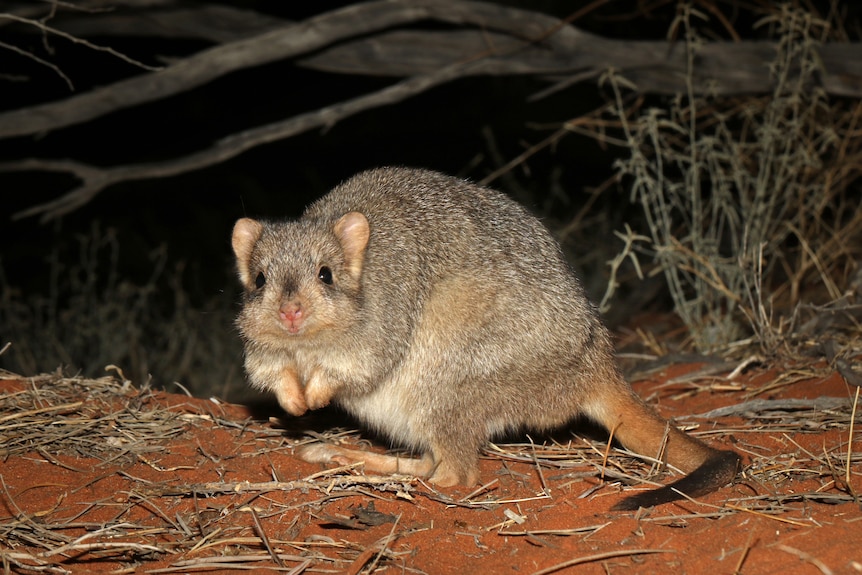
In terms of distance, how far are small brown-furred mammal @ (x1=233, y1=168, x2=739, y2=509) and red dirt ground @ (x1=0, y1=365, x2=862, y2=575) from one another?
272 mm

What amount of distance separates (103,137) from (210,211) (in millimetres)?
1765

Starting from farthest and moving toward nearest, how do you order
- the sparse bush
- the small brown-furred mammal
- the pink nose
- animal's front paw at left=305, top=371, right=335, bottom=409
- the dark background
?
the dark background < the sparse bush < animal's front paw at left=305, top=371, right=335, bottom=409 < the small brown-furred mammal < the pink nose

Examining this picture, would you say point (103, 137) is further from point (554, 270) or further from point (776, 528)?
point (776, 528)

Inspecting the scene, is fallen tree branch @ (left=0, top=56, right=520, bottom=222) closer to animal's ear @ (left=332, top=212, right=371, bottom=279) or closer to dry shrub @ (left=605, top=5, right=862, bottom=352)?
dry shrub @ (left=605, top=5, right=862, bottom=352)

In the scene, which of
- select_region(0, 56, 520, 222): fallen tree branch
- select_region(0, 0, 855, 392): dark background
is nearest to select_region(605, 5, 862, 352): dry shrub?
select_region(0, 56, 520, 222): fallen tree branch

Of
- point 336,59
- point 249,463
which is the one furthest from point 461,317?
point 336,59

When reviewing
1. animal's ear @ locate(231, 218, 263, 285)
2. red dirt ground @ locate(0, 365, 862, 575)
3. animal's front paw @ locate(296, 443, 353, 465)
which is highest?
animal's ear @ locate(231, 218, 263, 285)

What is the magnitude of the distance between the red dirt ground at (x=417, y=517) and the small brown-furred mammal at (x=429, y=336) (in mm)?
272

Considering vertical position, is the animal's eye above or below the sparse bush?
above

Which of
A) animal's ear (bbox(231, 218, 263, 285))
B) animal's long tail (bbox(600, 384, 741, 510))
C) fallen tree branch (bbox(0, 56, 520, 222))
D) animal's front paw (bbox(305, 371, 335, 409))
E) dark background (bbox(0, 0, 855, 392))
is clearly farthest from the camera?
→ dark background (bbox(0, 0, 855, 392))

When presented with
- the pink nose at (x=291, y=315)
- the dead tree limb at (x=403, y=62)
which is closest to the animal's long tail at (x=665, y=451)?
the pink nose at (x=291, y=315)

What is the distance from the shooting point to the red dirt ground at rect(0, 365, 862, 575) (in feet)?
10.4

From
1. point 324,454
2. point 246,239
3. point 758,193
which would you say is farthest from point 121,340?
point 758,193

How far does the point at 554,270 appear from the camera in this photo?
447 centimetres
